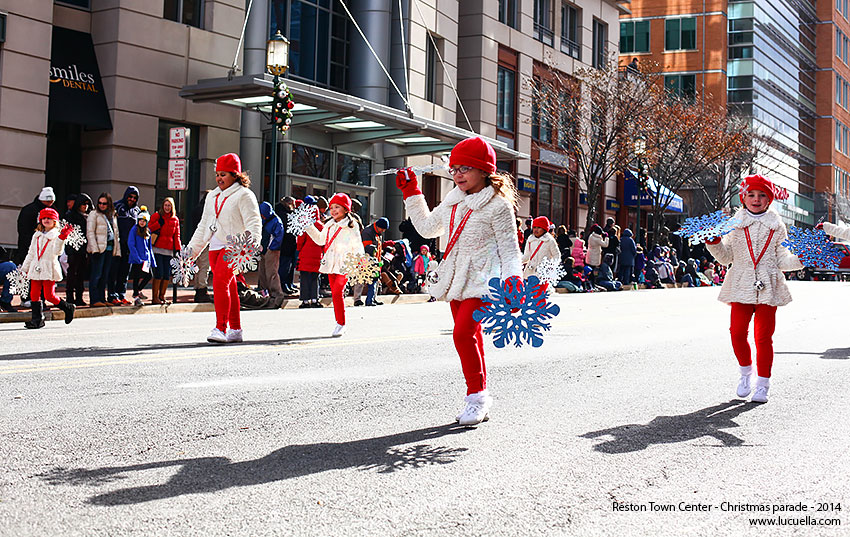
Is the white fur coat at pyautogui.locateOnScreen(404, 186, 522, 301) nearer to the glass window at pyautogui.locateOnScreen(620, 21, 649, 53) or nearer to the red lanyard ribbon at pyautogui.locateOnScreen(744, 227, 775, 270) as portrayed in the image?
the red lanyard ribbon at pyautogui.locateOnScreen(744, 227, 775, 270)

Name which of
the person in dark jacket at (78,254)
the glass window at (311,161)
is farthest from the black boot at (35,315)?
the glass window at (311,161)

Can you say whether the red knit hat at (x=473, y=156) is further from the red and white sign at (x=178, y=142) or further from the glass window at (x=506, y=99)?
the glass window at (x=506, y=99)

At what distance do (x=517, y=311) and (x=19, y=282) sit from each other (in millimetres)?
8608

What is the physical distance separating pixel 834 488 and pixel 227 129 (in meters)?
21.2

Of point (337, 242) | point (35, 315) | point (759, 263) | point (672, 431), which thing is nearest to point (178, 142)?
point (35, 315)

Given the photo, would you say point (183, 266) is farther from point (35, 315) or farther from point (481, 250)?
point (481, 250)

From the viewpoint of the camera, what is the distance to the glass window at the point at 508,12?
1454 inches

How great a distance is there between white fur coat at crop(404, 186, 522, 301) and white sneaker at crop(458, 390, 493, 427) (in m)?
0.63

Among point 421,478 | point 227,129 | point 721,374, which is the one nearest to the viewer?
point 421,478

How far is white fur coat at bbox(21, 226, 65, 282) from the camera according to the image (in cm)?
1188

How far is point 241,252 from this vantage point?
991 cm

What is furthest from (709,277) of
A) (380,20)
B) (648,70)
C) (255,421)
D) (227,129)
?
(255,421)

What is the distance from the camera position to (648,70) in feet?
121

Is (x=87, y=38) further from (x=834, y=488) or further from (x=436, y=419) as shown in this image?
(x=834, y=488)
